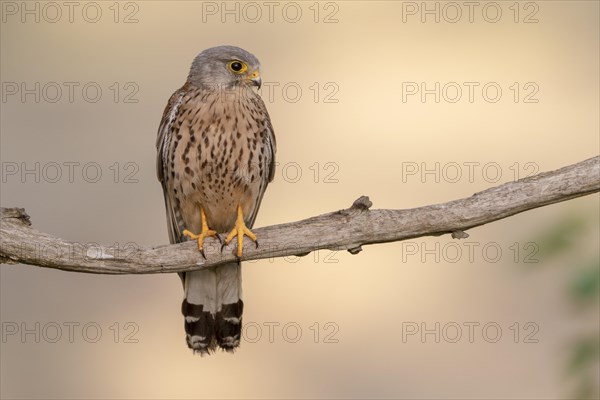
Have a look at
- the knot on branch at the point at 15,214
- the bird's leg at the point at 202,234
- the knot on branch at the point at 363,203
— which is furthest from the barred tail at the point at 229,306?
the knot on branch at the point at 15,214

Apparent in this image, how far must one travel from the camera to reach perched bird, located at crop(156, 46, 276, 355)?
5.02 m

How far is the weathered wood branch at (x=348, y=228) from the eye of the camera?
4.25m

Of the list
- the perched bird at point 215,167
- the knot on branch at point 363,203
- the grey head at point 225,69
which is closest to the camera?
the knot on branch at point 363,203

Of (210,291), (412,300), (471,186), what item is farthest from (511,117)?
(210,291)

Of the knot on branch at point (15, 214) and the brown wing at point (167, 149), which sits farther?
the brown wing at point (167, 149)

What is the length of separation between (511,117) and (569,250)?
576 cm

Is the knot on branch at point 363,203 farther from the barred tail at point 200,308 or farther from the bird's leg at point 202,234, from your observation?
the barred tail at point 200,308

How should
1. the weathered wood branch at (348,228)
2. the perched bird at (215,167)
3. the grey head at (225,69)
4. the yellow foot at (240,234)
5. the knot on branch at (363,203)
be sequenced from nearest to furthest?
the weathered wood branch at (348,228) < the knot on branch at (363,203) < the yellow foot at (240,234) < the perched bird at (215,167) < the grey head at (225,69)

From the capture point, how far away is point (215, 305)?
17.1ft

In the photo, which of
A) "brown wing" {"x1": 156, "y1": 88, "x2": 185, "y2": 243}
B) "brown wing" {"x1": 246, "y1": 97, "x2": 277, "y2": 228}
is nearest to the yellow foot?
"brown wing" {"x1": 246, "y1": 97, "x2": 277, "y2": 228}

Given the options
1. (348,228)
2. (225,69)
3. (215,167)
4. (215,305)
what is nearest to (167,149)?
(215,167)

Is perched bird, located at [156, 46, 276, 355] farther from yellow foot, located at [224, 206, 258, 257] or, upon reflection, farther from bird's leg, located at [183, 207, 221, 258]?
yellow foot, located at [224, 206, 258, 257]

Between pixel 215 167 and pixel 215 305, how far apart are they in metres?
0.71

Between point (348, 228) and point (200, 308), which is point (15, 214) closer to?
point (200, 308)
